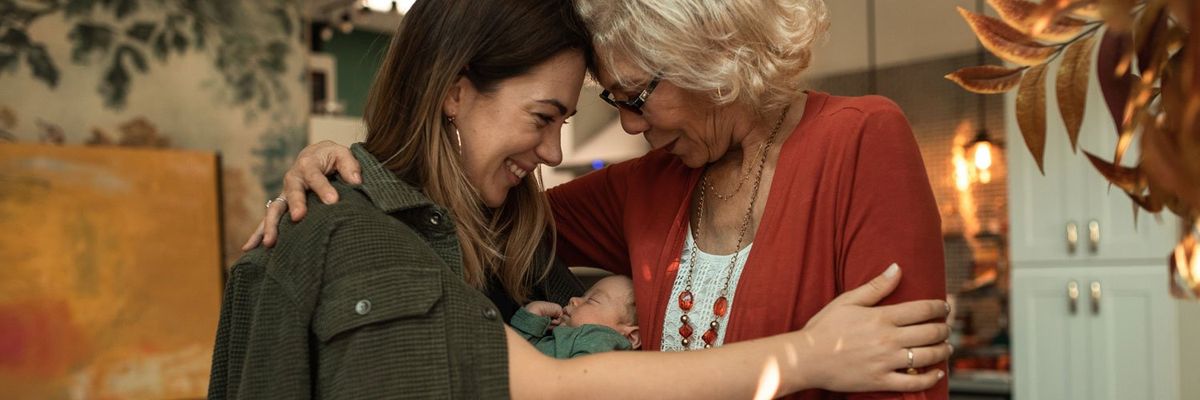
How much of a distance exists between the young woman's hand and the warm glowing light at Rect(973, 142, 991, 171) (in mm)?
5485

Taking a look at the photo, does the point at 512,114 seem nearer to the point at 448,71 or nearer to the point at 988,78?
the point at 448,71

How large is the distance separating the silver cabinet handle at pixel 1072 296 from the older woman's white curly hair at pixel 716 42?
10.6ft

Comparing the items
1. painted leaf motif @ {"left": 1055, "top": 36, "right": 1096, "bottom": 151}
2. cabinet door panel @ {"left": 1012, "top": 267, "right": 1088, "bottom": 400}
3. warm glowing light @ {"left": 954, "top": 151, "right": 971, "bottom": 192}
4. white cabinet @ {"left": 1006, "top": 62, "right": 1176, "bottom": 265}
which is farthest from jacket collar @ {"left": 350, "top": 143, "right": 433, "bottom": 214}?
warm glowing light @ {"left": 954, "top": 151, "right": 971, "bottom": 192}

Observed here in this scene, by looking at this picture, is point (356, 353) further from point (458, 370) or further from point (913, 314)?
point (913, 314)

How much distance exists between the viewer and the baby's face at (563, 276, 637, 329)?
2.06 meters

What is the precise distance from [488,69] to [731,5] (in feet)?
1.33

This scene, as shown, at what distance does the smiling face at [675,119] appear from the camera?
1821 mm

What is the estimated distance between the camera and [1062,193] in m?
4.63

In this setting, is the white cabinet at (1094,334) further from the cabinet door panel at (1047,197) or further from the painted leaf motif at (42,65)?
the painted leaf motif at (42,65)

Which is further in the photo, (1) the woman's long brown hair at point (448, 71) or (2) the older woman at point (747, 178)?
(1) the woman's long brown hair at point (448, 71)

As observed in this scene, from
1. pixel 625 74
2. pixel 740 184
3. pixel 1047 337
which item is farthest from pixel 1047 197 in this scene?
pixel 625 74

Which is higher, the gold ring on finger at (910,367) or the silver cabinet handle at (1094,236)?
the silver cabinet handle at (1094,236)

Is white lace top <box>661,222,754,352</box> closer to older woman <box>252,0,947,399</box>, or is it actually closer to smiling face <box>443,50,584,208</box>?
older woman <box>252,0,947,399</box>

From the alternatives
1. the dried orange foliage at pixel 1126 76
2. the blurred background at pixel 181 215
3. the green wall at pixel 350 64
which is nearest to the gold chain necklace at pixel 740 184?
the dried orange foliage at pixel 1126 76
